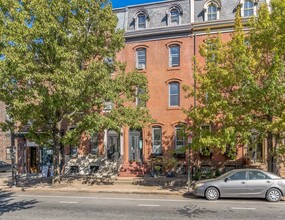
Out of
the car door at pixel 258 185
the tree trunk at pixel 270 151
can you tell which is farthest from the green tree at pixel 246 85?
the car door at pixel 258 185

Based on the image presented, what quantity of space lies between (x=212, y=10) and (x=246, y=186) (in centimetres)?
1403

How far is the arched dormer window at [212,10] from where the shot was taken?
2036 centimetres

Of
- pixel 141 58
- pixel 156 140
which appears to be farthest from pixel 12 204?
pixel 141 58

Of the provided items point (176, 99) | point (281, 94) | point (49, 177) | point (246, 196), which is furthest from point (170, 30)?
point (49, 177)

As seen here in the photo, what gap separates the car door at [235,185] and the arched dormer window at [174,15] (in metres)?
13.2

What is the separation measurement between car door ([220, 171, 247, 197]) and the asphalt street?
0.36 m

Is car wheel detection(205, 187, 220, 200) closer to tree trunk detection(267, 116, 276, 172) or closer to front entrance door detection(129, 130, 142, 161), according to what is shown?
tree trunk detection(267, 116, 276, 172)

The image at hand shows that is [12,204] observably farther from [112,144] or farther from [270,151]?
[270,151]

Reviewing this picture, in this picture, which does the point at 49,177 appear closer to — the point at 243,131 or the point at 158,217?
the point at 158,217

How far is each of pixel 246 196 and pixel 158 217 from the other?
5.09m

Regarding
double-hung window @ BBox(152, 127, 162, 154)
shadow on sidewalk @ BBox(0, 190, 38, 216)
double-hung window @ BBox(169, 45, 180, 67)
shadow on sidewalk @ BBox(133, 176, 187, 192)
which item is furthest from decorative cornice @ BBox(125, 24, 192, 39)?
shadow on sidewalk @ BBox(0, 190, 38, 216)

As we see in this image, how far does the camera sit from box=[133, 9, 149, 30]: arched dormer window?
22031 millimetres

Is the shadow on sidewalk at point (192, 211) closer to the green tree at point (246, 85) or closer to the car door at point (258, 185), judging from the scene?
the car door at point (258, 185)

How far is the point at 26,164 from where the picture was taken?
23.8 metres
